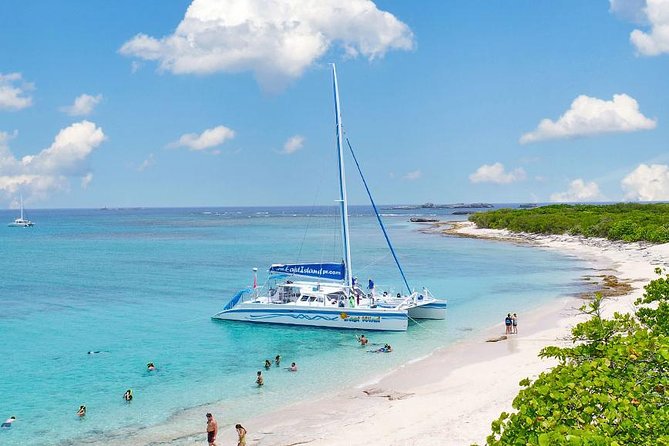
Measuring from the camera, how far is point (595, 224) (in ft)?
276

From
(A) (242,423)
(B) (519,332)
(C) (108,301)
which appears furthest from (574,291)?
(C) (108,301)

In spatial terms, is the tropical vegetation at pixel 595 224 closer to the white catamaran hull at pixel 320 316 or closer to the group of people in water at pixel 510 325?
the group of people in water at pixel 510 325

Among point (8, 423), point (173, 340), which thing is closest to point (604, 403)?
point (8, 423)

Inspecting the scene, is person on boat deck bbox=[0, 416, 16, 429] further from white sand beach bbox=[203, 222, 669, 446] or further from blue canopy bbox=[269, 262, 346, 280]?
blue canopy bbox=[269, 262, 346, 280]

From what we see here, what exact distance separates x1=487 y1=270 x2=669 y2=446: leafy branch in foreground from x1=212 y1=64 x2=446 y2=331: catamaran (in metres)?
23.6

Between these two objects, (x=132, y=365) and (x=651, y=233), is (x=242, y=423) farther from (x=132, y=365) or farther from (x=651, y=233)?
(x=651, y=233)

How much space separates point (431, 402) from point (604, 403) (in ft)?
44.7

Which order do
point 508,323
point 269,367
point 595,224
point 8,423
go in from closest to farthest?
1. point 8,423
2. point 269,367
3. point 508,323
4. point 595,224

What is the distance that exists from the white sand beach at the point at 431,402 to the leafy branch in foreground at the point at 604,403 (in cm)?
837

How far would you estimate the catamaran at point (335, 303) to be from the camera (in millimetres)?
32688

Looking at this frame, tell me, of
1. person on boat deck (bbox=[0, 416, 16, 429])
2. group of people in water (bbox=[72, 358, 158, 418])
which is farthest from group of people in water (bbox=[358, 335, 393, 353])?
person on boat deck (bbox=[0, 416, 16, 429])

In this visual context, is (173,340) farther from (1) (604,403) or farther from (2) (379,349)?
(1) (604,403)

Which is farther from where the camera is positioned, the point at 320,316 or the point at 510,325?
the point at 320,316

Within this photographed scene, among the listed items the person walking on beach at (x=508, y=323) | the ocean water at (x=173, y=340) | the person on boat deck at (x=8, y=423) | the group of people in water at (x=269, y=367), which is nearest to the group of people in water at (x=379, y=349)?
the ocean water at (x=173, y=340)
